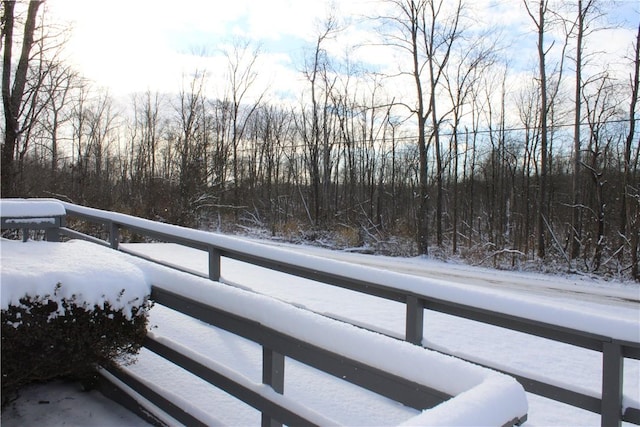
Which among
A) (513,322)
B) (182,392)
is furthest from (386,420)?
(182,392)

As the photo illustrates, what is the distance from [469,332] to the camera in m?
5.60

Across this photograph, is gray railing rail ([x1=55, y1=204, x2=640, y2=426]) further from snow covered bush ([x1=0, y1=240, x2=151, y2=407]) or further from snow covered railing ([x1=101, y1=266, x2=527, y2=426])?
snow covered bush ([x1=0, y1=240, x2=151, y2=407])

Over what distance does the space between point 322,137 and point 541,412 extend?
26880mm

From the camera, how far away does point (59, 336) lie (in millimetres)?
2354

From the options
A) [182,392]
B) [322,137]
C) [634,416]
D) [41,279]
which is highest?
[322,137]

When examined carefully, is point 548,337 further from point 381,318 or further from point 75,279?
point 381,318

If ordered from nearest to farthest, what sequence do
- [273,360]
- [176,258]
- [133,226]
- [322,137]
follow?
[273,360] < [133,226] < [176,258] < [322,137]

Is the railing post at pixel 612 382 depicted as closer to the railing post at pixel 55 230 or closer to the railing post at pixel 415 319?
the railing post at pixel 415 319

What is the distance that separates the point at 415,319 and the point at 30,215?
3.54 m

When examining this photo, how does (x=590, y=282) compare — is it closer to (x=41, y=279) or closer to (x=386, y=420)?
(x=386, y=420)

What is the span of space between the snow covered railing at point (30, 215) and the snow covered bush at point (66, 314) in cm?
154

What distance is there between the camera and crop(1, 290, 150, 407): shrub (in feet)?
7.42

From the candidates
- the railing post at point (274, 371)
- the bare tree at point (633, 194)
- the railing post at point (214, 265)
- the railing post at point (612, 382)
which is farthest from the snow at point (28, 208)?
the bare tree at point (633, 194)

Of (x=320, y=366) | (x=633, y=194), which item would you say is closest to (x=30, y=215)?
(x=320, y=366)
